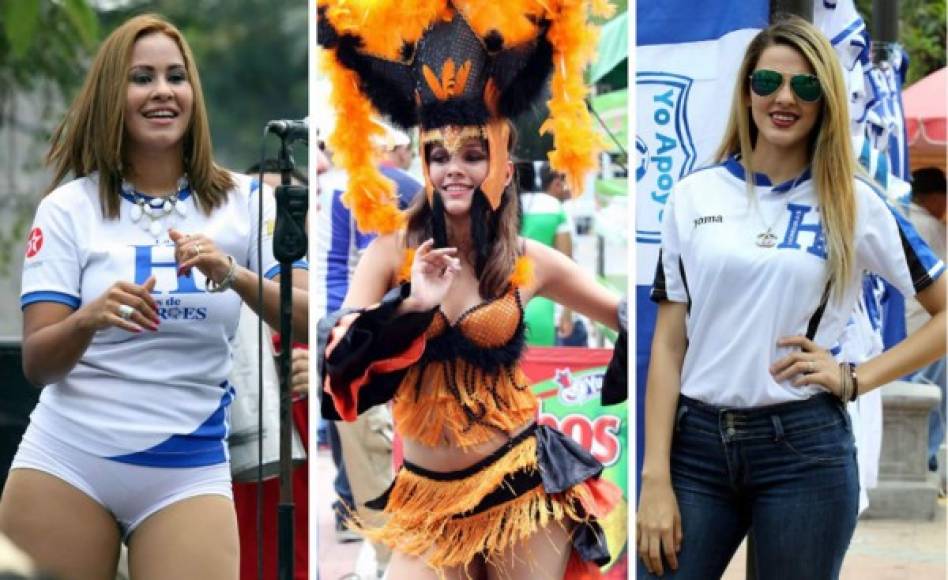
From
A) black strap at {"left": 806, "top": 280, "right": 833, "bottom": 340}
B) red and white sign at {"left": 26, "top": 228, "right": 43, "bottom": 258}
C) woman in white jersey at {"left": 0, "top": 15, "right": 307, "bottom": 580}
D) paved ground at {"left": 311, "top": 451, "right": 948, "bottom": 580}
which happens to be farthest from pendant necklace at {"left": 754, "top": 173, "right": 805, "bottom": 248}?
paved ground at {"left": 311, "top": 451, "right": 948, "bottom": 580}

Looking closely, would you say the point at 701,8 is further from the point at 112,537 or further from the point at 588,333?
the point at 112,537

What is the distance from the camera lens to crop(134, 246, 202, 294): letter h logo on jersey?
13.8 feet

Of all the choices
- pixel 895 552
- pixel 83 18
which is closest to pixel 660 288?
pixel 83 18

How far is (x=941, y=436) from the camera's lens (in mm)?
10219

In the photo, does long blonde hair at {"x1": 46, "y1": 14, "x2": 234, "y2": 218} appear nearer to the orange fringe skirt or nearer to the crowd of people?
the crowd of people

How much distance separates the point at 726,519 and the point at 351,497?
84 cm

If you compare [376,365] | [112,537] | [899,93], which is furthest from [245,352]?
[899,93]

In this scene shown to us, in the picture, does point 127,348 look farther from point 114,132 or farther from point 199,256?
point 114,132

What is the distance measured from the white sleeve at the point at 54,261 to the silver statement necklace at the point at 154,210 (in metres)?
0.14

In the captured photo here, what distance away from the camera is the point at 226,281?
4.14 meters

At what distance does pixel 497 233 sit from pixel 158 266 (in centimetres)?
78

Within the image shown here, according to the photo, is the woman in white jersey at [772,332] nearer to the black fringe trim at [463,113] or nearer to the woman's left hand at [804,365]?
the woman's left hand at [804,365]

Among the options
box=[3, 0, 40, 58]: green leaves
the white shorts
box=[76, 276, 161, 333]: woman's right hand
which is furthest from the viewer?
the white shorts

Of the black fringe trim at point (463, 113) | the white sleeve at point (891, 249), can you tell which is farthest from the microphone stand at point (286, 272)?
the white sleeve at point (891, 249)
